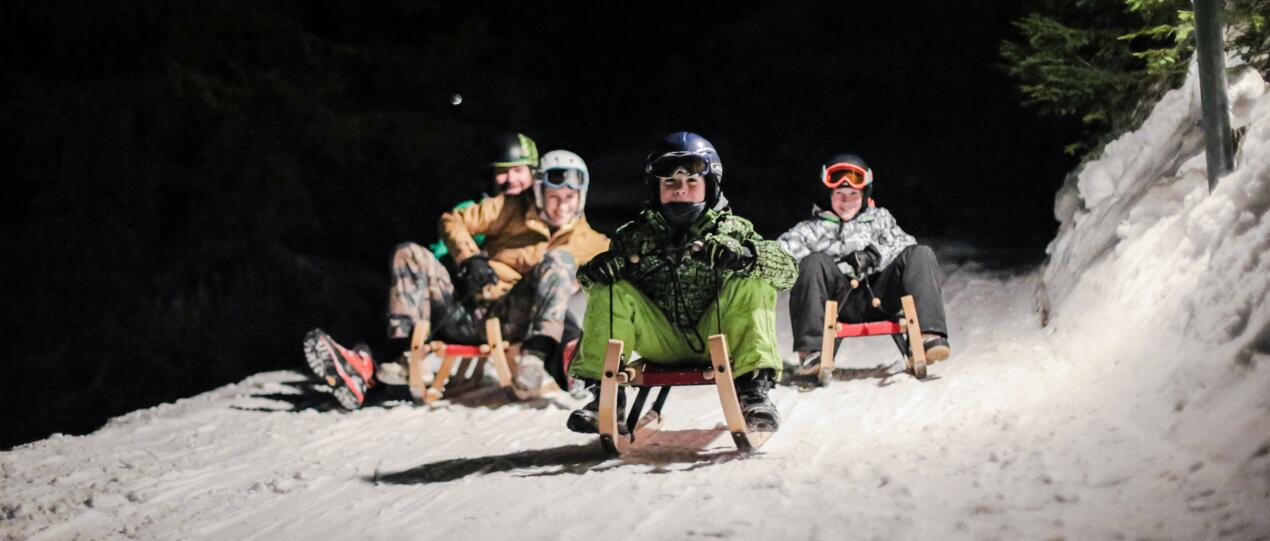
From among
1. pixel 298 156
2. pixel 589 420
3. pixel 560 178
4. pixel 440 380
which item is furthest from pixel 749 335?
pixel 298 156

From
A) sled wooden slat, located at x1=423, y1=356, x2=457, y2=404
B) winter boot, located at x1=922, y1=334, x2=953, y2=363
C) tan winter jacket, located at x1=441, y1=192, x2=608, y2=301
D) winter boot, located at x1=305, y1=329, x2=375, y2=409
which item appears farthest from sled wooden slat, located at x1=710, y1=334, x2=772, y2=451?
winter boot, located at x1=305, y1=329, x2=375, y2=409

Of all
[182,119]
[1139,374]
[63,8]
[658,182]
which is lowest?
[1139,374]

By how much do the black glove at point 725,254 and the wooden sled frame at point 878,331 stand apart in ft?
6.09

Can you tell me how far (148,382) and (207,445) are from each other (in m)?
9.22

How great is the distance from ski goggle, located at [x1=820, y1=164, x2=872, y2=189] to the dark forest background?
3989 mm

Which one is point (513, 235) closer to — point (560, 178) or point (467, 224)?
point (467, 224)

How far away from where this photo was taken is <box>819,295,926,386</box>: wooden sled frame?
18.9 feet

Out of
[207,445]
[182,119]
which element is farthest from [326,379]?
[182,119]

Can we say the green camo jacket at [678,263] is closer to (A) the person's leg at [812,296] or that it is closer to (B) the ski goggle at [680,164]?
(B) the ski goggle at [680,164]

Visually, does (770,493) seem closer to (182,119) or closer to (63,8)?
(182,119)

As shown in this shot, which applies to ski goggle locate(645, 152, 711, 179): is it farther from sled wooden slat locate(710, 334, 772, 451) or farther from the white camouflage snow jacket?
the white camouflage snow jacket

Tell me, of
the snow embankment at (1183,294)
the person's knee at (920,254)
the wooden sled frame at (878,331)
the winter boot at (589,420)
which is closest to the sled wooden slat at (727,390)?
the winter boot at (589,420)

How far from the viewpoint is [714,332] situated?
4.29 meters

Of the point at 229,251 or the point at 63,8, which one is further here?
the point at 229,251
